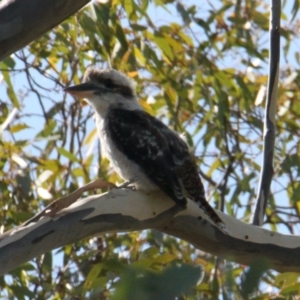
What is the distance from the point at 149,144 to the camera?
2490 millimetres

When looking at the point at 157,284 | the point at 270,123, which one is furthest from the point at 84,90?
the point at 157,284

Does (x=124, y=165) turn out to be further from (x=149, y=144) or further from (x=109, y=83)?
(x=109, y=83)

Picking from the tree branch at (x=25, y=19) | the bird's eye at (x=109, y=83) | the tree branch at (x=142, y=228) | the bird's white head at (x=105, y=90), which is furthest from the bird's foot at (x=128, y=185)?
the tree branch at (x=25, y=19)

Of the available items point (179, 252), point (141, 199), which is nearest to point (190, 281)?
point (141, 199)

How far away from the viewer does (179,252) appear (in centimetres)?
319

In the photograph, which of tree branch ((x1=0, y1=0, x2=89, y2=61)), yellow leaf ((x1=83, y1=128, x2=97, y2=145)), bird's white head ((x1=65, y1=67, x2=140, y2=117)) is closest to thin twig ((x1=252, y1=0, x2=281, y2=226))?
bird's white head ((x1=65, y1=67, x2=140, y2=117))

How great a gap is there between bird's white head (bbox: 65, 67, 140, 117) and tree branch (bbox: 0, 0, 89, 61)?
988 millimetres

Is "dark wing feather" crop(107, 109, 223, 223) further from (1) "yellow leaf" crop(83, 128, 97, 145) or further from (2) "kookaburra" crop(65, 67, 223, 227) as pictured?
(1) "yellow leaf" crop(83, 128, 97, 145)

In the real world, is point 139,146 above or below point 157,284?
above

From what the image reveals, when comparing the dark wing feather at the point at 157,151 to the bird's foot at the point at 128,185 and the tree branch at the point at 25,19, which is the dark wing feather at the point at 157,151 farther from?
the tree branch at the point at 25,19

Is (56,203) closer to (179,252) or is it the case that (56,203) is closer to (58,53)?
(179,252)

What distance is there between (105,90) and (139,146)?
0.45 meters

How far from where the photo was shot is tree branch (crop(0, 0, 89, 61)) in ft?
5.60

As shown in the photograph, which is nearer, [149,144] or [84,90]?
[149,144]
